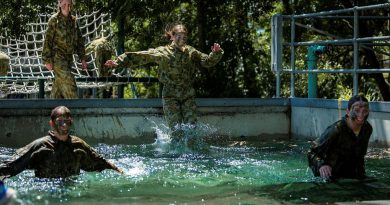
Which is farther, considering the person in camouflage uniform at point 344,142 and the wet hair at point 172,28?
the wet hair at point 172,28

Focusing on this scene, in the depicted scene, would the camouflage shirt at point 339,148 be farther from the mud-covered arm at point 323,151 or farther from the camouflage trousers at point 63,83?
the camouflage trousers at point 63,83

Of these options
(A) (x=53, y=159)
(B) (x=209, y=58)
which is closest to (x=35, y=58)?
(B) (x=209, y=58)

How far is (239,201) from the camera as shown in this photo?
6.00 m

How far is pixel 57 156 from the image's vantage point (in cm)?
678

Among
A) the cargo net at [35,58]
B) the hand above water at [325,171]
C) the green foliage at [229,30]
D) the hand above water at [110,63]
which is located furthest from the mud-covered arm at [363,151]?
the green foliage at [229,30]

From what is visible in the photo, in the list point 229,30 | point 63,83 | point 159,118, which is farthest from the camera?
point 229,30

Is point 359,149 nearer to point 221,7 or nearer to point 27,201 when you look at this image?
point 27,201

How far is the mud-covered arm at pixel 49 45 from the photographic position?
1042 centimetres

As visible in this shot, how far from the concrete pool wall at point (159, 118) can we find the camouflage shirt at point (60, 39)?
68 centimetres

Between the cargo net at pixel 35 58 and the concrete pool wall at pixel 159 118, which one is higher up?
the cargo net at pixel 35 58

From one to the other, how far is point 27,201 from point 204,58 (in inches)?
186

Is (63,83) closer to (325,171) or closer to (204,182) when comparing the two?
(204,182)

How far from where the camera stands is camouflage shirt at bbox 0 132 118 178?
6.53 meters

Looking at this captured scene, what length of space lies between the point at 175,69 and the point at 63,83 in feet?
6.11
